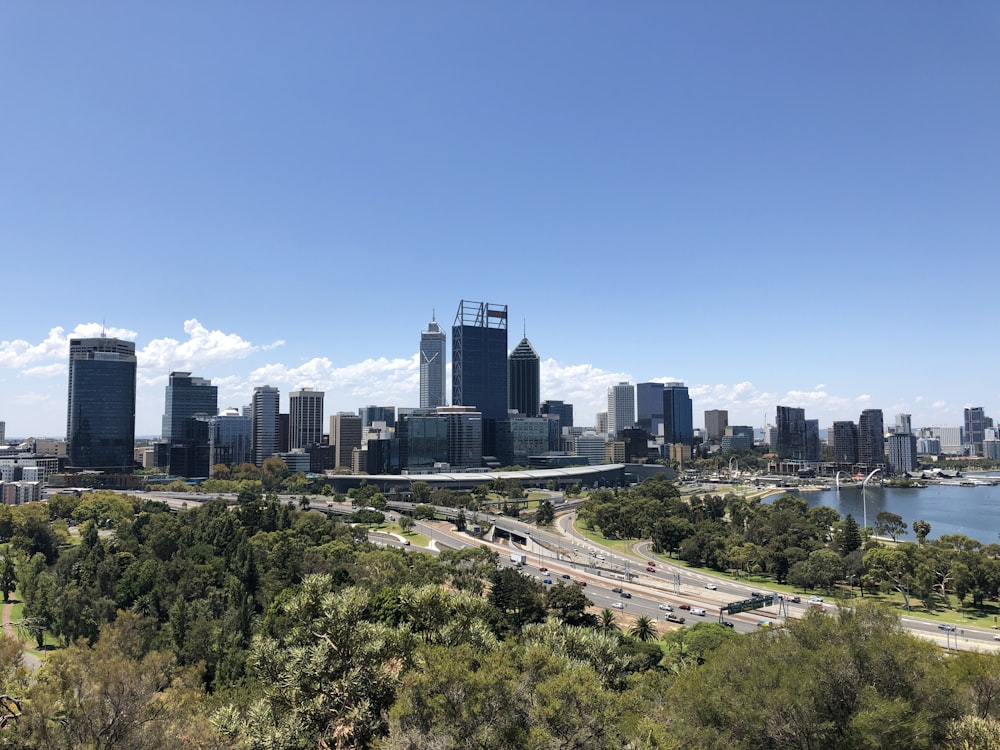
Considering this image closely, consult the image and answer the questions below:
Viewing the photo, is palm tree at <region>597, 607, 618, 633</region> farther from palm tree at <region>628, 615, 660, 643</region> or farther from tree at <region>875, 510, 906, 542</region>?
tree at <region>875, 510, 906, 542</region>

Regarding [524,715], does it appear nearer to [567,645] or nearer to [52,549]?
[567,645]

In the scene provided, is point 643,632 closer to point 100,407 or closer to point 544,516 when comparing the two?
point 544,516

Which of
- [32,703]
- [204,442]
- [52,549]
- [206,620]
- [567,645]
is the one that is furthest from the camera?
[204,442]

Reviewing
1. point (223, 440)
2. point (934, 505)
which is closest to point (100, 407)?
point (223, 440)

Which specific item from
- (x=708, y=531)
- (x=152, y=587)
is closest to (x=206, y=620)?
(x=152, y=587)

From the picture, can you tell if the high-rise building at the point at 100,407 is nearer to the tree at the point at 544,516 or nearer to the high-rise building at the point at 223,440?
the high-rise building at the point at 223,440
